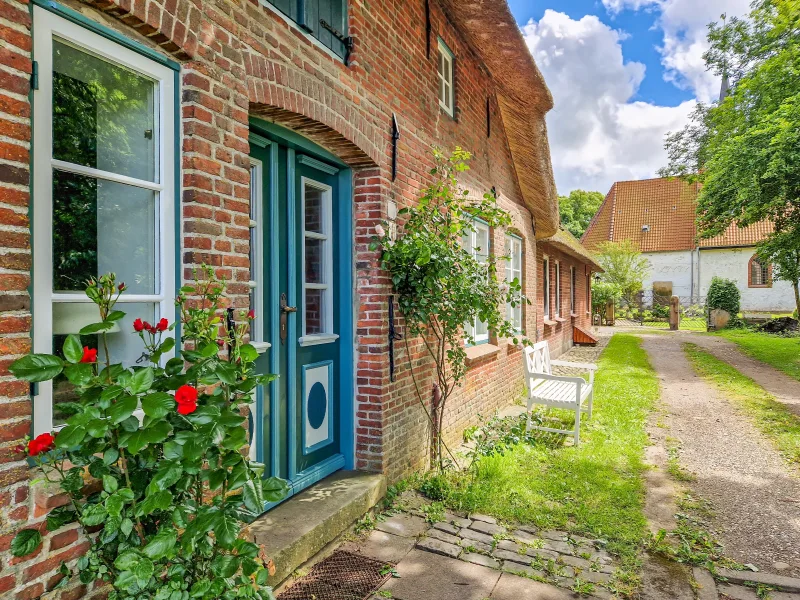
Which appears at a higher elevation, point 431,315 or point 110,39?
point 110,39

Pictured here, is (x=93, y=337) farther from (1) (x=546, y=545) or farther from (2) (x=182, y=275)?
(1) (x=546, y=545)

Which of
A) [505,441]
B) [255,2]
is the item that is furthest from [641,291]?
[255,2]

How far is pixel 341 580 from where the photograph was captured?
301 centimetres

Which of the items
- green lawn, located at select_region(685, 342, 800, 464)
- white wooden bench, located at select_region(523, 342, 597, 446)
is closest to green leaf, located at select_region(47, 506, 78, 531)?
white wooden bench, located at select_region(523, 342, 597, 446)

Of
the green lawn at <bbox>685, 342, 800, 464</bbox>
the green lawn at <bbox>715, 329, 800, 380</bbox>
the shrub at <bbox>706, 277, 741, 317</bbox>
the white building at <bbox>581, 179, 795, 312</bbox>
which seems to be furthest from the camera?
the white building at <bbox>581, 179, 795, 312</bbox>

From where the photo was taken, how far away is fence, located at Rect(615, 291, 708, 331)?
88.3 ft

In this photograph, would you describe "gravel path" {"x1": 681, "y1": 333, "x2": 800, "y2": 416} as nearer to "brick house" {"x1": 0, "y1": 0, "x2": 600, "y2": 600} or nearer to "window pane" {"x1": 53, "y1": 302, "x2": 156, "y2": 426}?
"brick house" {"x1": 0, "y1": 0, "x2": 600, "y2": 600}

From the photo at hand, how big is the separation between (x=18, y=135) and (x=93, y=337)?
2.57 feet

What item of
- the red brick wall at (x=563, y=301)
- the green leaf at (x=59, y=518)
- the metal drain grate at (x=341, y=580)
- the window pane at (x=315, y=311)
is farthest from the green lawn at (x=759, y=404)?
the green leaf at (x=59, y=518)

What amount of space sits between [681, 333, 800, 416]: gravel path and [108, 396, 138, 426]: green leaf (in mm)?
8558

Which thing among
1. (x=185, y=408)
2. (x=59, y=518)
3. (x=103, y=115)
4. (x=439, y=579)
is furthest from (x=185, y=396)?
(x=439, y=579)

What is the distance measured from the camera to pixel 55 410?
6.24 ft

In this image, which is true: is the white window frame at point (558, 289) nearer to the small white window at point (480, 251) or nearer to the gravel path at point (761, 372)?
the gravel path at point (761, 372)

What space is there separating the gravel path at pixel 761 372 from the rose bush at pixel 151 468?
8202 mm
